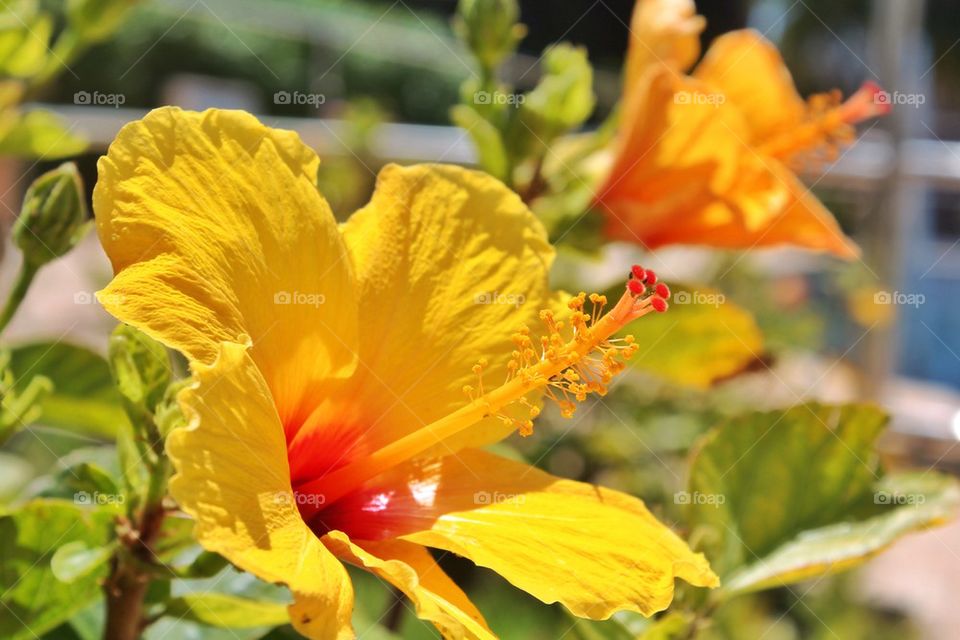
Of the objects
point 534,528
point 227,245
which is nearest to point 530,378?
point 534,528

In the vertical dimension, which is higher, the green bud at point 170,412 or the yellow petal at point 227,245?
the yellow petal at point 227,245

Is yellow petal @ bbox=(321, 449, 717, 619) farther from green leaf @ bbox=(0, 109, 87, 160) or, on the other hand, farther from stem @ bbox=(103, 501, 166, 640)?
green leaf @ bbox=(0, 109, 87, 160)

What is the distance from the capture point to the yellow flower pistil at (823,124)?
1.37m

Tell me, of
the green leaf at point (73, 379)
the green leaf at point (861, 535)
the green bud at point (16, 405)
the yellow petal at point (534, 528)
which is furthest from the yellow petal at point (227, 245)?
the green leaf at point (861, 535)

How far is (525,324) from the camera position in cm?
89

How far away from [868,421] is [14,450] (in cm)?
172

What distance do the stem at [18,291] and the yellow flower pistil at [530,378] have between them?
0.29 meters

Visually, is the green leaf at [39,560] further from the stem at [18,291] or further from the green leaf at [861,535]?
the green leaf at [861,535]

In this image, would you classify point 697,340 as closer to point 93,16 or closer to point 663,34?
point 663,34

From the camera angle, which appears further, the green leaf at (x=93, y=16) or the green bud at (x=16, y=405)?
the green leaf at (x=93, y=16)

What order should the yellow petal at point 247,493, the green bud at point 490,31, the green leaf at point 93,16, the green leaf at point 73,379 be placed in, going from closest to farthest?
1. the yellow petal at point 247,493
2. the green leaf at point 73,379
3. the green bud at point 490,31
4. the green leaf at point 93,16

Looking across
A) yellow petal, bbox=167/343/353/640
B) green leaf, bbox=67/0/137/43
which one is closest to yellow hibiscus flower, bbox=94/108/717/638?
yellow petal, bbox=167/343/353/640

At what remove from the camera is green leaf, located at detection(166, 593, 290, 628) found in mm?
847

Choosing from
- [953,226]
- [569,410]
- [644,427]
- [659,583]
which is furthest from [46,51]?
[953,226]
